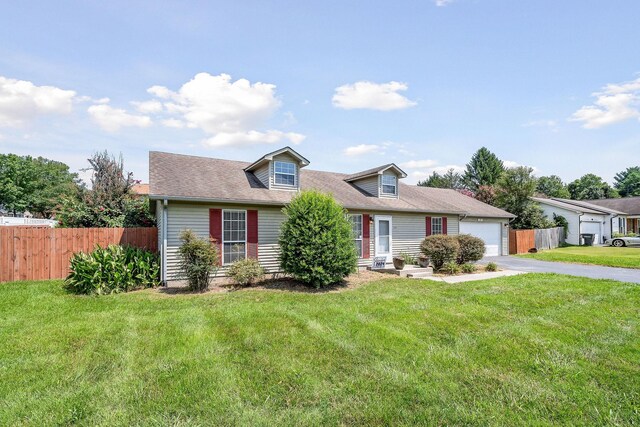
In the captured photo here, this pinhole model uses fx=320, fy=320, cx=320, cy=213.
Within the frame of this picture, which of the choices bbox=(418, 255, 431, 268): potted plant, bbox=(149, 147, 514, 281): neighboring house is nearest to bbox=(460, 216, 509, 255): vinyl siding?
bbox=(149, 147, 514, 281): neighboring house

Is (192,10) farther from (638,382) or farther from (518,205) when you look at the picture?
(518,205)

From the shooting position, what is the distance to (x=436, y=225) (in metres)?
16.5

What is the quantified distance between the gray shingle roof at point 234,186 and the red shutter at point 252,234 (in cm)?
62

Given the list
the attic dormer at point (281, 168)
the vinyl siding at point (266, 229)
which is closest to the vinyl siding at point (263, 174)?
the attic dormer at point (281, 168)

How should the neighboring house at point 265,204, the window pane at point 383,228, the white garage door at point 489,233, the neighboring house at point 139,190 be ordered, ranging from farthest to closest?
the white garage door at point 489,233 → the neighboring house at point 139,190 → the window pane at point 383,228 → the neighboring house at point 265,204

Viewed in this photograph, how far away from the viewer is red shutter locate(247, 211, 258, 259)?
1136 centimetres

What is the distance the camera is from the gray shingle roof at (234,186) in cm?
1070

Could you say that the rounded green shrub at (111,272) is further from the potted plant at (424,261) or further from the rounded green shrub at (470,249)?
the rounded green shrub at (470,249)

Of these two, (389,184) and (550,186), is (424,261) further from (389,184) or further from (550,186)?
(550,186)

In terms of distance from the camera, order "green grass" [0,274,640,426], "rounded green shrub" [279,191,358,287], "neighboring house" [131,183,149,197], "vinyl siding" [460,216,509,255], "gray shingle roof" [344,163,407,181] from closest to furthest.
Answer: "green grass" [0,274,640,426] → "rounded green shrub" [279,191,358,287] → "gray shingle roof" [344,163,407,181] → "neighboring house" [131,183,149,197] → "vinyl siding" [460,216,509,255]

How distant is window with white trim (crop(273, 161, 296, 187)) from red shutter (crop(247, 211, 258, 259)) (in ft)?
7.40

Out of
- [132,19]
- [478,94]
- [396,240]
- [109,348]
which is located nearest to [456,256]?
[396,240]

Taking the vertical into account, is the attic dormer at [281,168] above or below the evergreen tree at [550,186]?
below

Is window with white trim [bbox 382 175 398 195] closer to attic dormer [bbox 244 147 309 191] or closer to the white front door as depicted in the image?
the white front door
